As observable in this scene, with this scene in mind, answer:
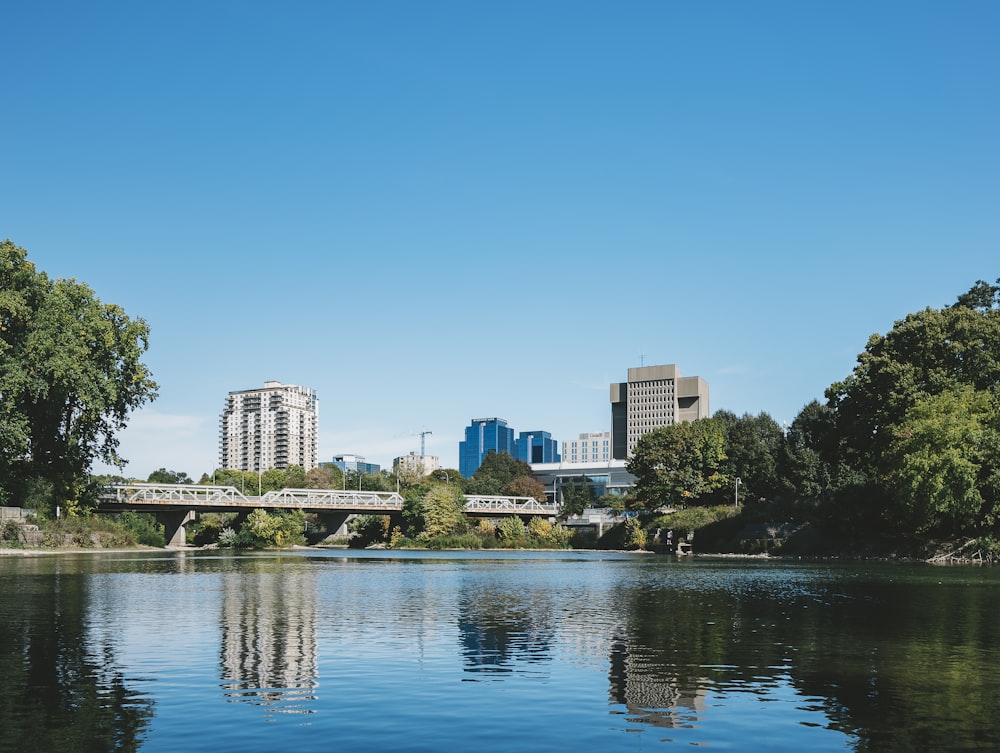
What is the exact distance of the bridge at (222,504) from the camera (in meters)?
117

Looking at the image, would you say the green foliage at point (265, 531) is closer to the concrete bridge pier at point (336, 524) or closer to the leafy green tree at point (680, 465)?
the concrete bridge pier at point (336, 524)

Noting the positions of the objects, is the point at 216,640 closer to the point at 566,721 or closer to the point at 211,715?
the point at 211,715

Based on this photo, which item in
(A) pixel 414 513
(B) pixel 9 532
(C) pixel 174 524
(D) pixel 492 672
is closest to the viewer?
(D) pixel 492 672

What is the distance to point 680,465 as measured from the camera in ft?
416

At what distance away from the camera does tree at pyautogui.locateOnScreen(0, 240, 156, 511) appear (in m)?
75.8

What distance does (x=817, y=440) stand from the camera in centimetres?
10944

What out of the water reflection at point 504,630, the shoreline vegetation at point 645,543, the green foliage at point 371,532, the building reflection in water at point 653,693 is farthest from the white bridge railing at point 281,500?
the building reflection in water at point 653,693

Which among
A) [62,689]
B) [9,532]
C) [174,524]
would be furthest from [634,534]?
[62,689]

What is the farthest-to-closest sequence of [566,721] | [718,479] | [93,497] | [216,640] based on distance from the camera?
[718,479], [93,497], [216,640], [566,721]

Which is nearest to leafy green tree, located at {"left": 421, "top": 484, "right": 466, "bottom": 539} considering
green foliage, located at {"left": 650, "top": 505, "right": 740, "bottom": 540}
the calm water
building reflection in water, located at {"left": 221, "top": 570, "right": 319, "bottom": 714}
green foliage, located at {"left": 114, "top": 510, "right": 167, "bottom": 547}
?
green foliage, located at {"left": 650, "top": 505, "right": 740, "bottom": 540}

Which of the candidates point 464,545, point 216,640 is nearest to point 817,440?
point 464,545

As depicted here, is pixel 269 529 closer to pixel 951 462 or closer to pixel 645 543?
pixel 645 543

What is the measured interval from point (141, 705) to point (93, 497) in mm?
84524

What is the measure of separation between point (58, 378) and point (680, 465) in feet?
257
